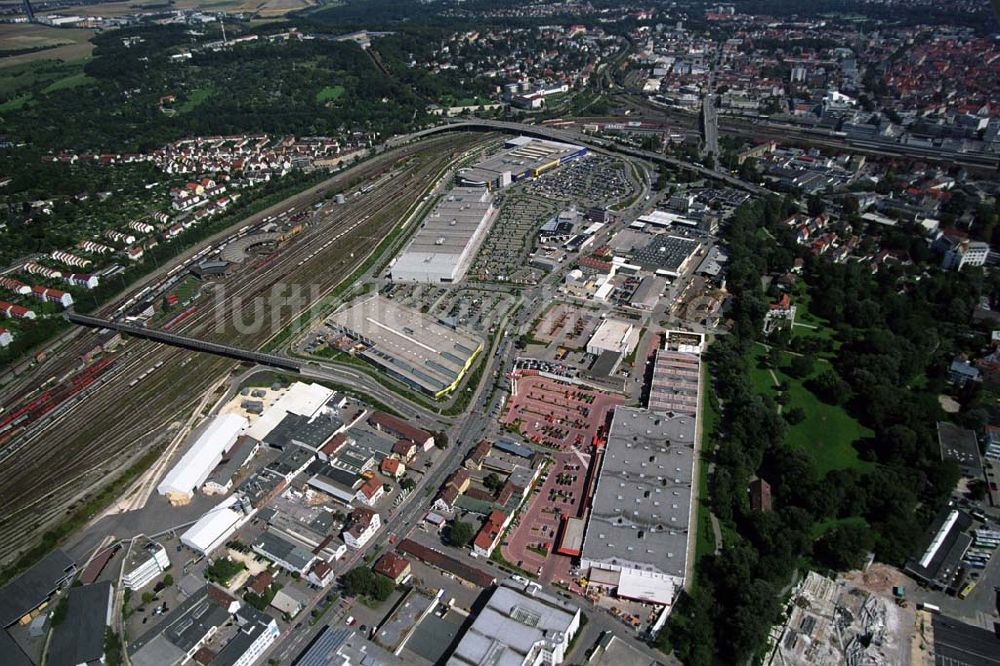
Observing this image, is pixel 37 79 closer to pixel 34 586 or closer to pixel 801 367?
pixel 34 586

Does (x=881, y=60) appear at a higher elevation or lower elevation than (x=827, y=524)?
higher

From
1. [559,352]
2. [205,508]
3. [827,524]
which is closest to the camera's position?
[827,524]

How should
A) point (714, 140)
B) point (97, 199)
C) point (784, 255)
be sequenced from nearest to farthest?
point (784, 255) → point (97, 199) → point (714, 140)

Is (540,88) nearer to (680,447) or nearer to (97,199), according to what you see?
(97,199)

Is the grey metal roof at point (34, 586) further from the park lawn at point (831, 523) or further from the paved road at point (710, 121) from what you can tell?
the paved road at point (710, 121)

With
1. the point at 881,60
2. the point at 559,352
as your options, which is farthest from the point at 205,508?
the point at 881,60

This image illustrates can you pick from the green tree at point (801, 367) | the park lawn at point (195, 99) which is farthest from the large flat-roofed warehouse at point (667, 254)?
the park lawn at point (195, 99)

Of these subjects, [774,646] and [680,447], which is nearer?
[774,646]
